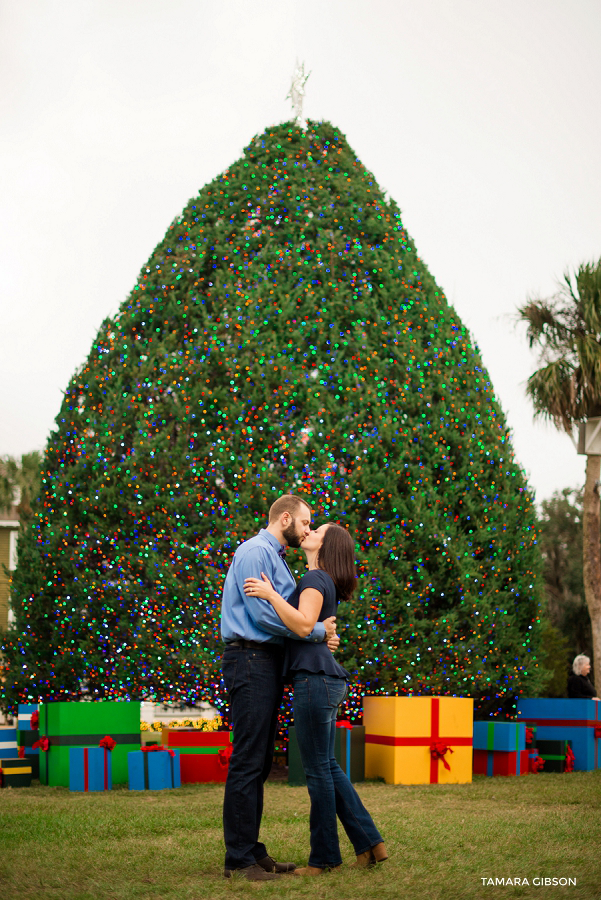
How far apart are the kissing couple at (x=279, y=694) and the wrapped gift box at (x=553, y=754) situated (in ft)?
18.0

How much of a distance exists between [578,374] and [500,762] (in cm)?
849

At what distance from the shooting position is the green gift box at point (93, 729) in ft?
25.1

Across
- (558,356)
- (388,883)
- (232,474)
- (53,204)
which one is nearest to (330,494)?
(232,474)

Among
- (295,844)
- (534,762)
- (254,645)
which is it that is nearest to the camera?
(254,645)

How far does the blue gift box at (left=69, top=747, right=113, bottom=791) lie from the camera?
7289 mm

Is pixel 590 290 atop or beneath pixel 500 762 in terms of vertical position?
atop

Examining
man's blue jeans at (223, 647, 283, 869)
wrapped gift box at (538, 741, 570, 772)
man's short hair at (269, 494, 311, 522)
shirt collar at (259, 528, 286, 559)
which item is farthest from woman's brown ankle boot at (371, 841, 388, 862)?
wrapped gift box at (538, 741, 570, 772)

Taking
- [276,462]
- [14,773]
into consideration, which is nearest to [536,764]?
[276,462]

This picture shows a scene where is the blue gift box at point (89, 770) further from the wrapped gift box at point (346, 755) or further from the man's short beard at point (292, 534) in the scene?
the man's short beard at point (292, 534)

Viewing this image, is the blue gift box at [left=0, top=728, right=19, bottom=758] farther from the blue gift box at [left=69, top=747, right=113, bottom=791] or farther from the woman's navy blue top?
the woman's navy blue top

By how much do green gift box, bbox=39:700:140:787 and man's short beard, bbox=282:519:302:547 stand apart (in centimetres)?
417

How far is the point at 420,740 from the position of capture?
774 centimetres

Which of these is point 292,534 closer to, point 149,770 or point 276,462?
point 149,770

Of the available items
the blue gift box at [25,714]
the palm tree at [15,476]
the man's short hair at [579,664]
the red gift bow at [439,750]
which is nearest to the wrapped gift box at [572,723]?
the man's short hair at [579,664]
